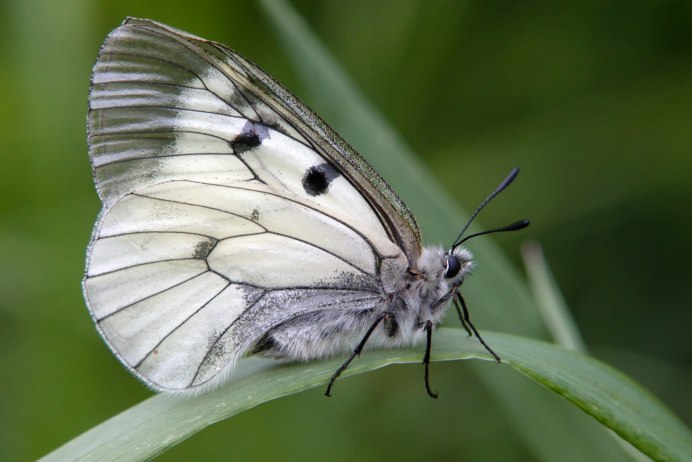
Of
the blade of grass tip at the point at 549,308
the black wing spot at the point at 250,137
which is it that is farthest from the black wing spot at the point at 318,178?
the blade of grass tip at the point at 549,308

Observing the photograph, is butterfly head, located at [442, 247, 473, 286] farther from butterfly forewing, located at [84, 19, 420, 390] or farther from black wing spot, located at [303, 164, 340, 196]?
black wing spot, located at [303, 164, 340, 196]

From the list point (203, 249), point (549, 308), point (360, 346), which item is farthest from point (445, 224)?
point (203, 249)

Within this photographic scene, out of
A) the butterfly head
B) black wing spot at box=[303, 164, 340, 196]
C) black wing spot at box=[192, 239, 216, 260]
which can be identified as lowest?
the butterfly head

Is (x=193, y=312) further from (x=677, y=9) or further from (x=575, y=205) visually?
(x=677, y=9)

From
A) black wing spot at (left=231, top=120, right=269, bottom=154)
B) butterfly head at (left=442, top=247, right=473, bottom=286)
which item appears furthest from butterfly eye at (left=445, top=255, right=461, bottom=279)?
black wing spot at (left=231, top=120, right=269, bottom=154)

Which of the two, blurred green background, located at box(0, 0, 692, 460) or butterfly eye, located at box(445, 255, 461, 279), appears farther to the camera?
blurred green background, located at box(0, 0, 692, 460)

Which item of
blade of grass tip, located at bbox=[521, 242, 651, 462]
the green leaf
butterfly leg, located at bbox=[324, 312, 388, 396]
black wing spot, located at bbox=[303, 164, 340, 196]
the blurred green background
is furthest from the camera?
the blurred green background

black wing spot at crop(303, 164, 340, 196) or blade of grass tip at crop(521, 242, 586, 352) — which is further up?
black wing spot at crop(303, 164, 340, 196)

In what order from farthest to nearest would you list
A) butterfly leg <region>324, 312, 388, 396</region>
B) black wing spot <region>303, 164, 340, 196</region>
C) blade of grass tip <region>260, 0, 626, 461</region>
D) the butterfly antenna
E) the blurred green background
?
the blurred green background → black wing spot <region>303, 164, 340, 196</region> → the butterfly antenna → blade of grass tip <region>260, 0, 626, 461</region> → butterfly leg <region>324, 312, 388, 396</region>

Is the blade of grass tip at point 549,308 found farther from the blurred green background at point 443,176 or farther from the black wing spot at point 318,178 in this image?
the blurred green background at point 443,176
